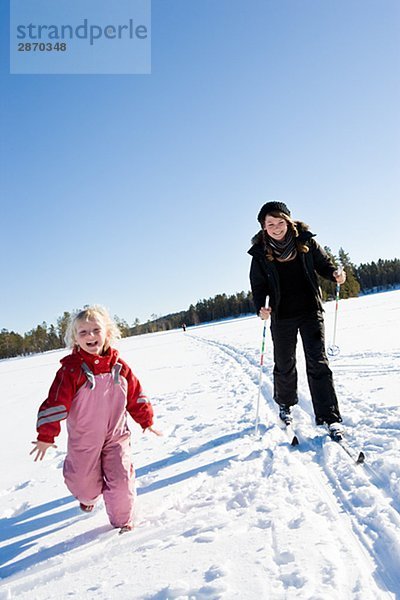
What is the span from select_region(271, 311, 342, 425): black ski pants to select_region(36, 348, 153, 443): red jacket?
1.89 metres

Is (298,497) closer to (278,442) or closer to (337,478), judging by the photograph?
(337,478)

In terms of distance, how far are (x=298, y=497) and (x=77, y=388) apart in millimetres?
1626

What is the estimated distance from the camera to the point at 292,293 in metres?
4.03

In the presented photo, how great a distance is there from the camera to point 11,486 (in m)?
3.38

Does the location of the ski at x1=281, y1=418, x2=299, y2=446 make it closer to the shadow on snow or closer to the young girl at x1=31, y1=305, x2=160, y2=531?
the shadow on snow

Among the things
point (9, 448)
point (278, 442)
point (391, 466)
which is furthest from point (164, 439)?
point (391, 466)

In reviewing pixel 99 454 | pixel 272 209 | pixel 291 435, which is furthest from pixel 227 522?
pixel 272 209

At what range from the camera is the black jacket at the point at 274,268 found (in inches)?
157

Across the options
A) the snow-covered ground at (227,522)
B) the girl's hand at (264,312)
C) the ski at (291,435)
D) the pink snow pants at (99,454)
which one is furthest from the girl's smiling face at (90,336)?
the ski at (291,435)

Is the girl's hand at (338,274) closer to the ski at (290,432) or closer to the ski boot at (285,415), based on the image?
the ski boot at (285,415)

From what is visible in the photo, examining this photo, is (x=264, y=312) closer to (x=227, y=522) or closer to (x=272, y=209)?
(x=272, y=209)

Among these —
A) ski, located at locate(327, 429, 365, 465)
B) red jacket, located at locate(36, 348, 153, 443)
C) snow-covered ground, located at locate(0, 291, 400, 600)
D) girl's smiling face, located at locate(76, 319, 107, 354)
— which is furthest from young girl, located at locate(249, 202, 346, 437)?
girl's smiling face, located at locate(76, 319, 107, 354)

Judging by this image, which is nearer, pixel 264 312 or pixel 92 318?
pixel 92 318

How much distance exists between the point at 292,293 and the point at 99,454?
2501 mm
